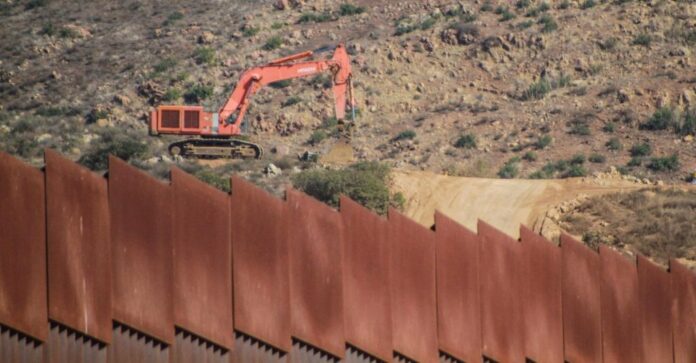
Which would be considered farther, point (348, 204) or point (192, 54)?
point (192, 54)

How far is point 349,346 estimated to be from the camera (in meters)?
15.7

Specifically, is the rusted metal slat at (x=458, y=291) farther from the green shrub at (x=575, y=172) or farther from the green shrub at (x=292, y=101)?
the green shrub at (x=292, y=101)

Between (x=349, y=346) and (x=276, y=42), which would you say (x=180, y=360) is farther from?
(x=276, y=42)

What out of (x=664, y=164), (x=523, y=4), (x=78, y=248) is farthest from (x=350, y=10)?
(x=78, y=248)

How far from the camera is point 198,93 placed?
65062mm

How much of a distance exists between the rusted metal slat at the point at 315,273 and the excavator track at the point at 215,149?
37294mm

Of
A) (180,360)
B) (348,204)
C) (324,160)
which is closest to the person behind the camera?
(180,360)

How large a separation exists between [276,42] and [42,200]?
5634cm

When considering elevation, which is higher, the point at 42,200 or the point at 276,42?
the point at 42,200

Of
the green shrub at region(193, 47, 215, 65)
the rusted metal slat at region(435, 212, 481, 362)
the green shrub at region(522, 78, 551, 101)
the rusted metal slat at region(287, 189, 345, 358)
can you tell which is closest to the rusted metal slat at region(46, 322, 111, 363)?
the rusted metal slat at region(287, 189, 345, 358)

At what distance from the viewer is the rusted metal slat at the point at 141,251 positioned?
45.4ft

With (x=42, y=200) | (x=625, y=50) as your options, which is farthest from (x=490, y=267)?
(x=625, y=50)

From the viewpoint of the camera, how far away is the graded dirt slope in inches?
1734

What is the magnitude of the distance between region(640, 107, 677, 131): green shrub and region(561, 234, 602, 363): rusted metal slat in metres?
38.2
